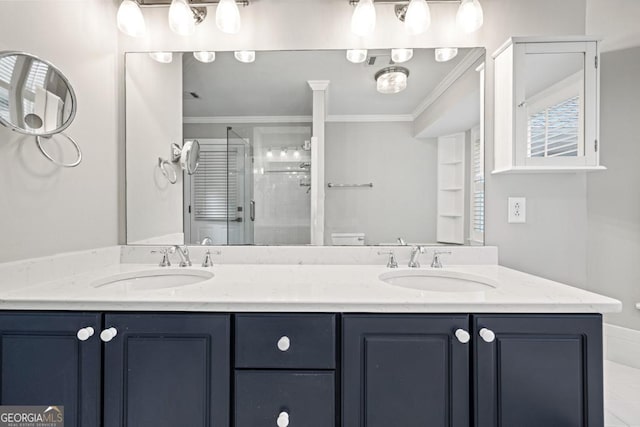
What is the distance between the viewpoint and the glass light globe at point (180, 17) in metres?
1.47

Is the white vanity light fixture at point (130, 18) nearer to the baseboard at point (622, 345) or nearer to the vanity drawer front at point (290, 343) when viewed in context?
the vanity drawer front at point (290, 343)

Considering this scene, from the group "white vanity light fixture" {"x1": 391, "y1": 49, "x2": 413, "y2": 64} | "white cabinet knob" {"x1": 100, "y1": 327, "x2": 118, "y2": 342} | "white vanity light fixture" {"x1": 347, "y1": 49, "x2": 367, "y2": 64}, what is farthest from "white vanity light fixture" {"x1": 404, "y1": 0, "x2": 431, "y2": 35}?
"white cabinet knob" {"x1": 100, "y1": 327, "x2": 118, "y2": 342}

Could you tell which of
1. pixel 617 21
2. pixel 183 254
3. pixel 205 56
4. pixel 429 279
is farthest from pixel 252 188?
pixel 617 21

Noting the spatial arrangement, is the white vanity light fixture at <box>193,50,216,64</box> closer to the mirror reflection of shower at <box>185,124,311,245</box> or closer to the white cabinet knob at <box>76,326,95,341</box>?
the mirror reflection of shower at <box>185,124,311,245</box>

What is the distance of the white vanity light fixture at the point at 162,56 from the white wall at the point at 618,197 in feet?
7.61

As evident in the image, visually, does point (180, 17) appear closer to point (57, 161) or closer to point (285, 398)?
point (57, 161)

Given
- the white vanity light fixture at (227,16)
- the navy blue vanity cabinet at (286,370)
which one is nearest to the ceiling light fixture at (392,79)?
the white vanity light fixture at (227,16)

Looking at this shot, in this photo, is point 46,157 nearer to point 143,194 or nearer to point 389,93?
point 143,194

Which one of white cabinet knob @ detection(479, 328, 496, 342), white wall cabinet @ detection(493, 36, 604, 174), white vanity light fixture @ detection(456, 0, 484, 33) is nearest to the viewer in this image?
white cabinet knob @ detection(479, 328, 496, 342)

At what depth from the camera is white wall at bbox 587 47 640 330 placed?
161 centimetres

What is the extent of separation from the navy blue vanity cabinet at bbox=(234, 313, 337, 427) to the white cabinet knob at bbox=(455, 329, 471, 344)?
0.37 m

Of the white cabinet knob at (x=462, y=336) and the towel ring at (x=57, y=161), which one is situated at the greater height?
the towel ring at (x=57, y=161)

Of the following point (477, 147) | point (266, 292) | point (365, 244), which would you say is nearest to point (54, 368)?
point (266, 292)

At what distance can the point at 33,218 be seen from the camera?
1.13 meters
